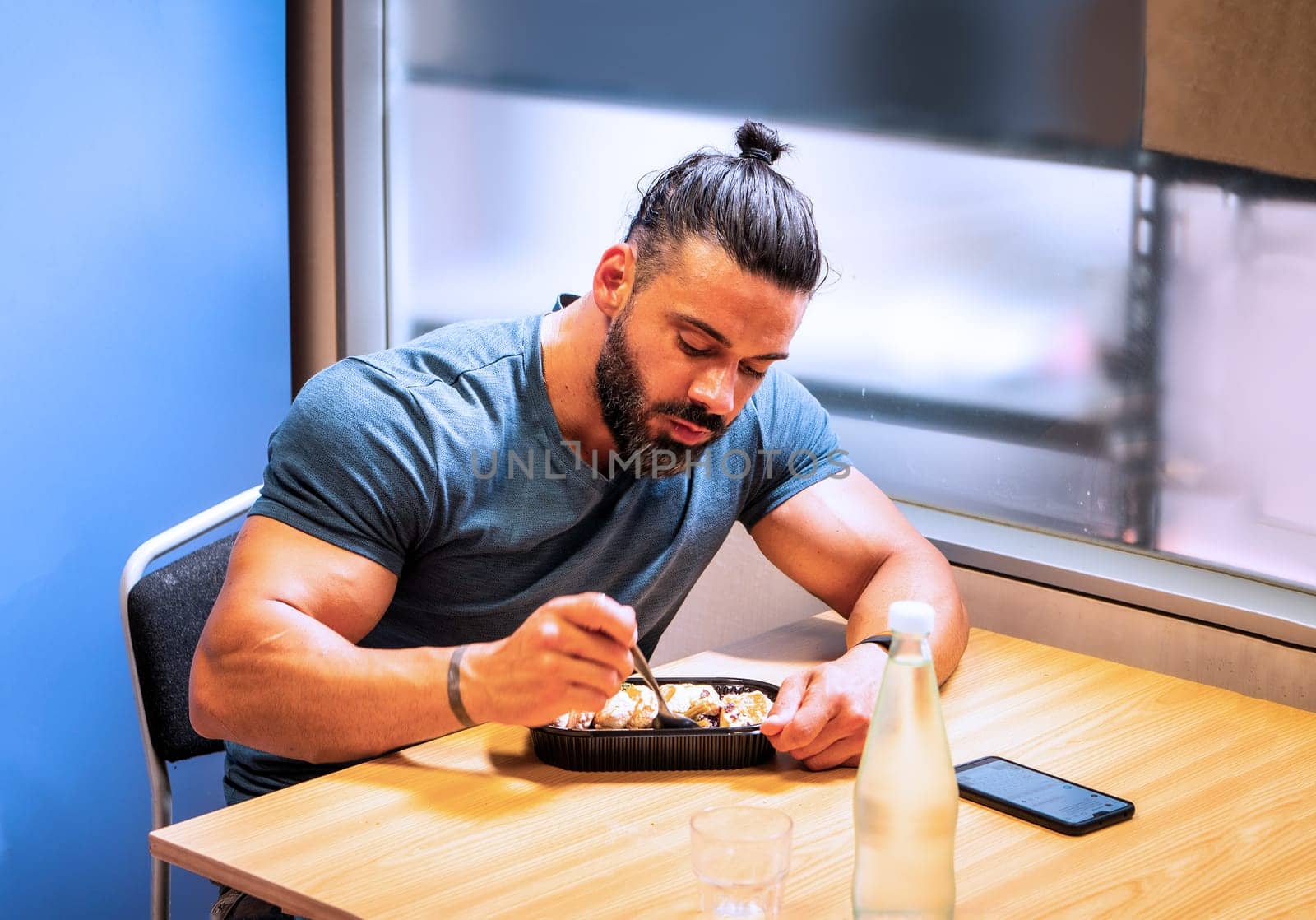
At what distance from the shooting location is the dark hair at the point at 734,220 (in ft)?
4.79

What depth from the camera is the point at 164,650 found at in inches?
62.5

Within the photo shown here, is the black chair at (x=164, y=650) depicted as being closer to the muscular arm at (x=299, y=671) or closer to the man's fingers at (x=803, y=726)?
the muscular arm at (x=299, y=671)

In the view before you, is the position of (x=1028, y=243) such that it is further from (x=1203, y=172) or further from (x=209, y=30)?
(x=209, y=30)

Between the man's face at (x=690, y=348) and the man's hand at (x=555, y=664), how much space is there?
359 mm

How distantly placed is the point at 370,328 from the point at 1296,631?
1.83 meters

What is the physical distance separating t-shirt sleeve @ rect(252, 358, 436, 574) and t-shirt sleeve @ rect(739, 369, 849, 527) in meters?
0.47

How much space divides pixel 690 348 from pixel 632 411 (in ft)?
0.32

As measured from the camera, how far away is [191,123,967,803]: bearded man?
4.04 ft

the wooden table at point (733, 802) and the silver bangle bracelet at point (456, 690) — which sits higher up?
the silver bangle bracelet at point (456, 690)

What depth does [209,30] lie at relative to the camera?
2.17m

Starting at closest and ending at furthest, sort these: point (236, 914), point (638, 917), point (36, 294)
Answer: point (638, 917), point (236, 914), point (36, 294)

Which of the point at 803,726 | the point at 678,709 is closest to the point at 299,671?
the point at 678,709

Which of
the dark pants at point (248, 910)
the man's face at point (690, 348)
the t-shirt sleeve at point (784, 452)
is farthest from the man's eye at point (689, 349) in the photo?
the dark pants at point (248, 910)

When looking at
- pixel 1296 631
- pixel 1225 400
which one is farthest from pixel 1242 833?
pixel 1225 400
